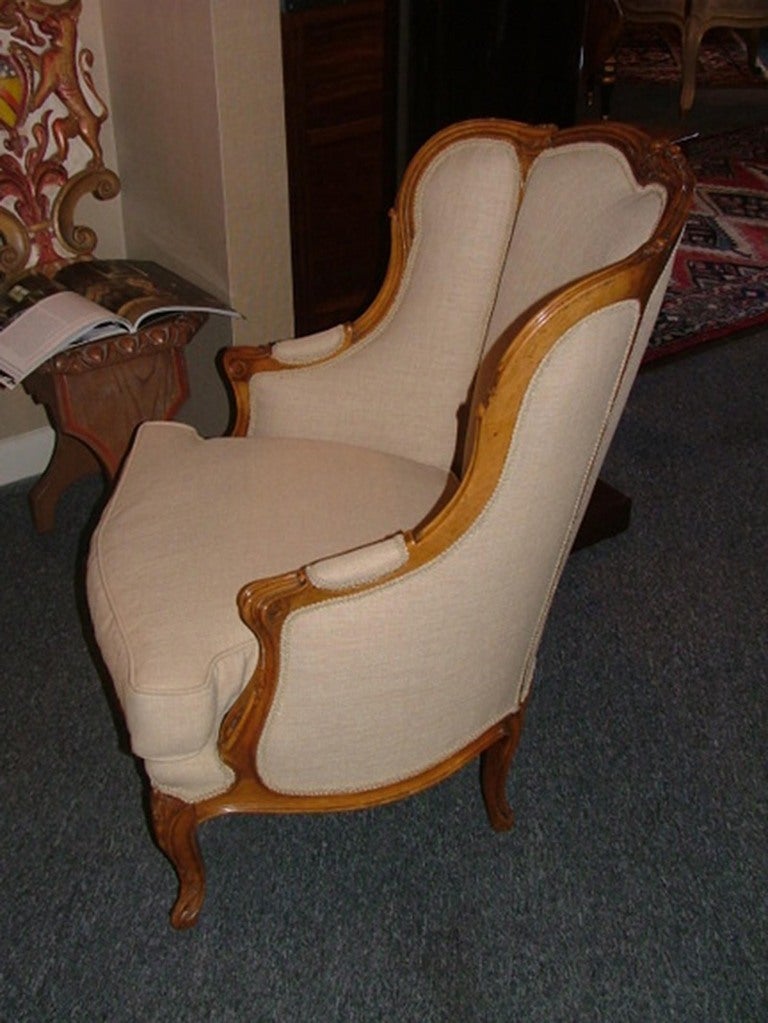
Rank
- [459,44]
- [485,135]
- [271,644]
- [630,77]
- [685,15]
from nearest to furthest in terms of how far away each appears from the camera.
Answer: [271,644] < [485,135] < [459,44] < [685,15] < [630,77]

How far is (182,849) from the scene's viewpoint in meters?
1.52

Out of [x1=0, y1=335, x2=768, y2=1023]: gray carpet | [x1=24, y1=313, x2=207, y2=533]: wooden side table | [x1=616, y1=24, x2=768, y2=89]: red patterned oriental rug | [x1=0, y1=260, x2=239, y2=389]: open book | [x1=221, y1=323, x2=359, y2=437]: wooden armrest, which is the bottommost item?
[x1=0, y1=335, x2=768, y2=1023]: gray carpet

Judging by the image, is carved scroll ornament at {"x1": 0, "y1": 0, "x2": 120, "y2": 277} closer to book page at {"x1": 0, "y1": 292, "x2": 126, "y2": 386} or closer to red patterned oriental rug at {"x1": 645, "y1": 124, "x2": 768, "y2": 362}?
book page at {"x1": 0, "y1": 292, "x2": 126, "y2": 386}

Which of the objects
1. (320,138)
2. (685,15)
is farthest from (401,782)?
(685,15)

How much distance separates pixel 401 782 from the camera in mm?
1530

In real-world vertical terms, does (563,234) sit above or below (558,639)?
above

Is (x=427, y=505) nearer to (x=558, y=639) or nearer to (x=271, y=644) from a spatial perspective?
(x=271, y=644)

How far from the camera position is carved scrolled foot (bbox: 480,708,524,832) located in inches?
64.4

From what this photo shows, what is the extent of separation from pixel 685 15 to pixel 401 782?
4.69 meters

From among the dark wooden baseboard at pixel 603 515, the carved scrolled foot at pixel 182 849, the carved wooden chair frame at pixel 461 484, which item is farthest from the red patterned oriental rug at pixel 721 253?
the carved scrolled foot at pixel 182 849

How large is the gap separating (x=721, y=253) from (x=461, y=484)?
290cm

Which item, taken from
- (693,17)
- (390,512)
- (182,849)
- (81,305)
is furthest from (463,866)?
(693,17)

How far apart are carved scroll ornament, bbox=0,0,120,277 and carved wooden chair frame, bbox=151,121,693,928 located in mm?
726

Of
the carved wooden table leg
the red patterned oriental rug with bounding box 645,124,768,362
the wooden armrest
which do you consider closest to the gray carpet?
the carved wooden table leg
